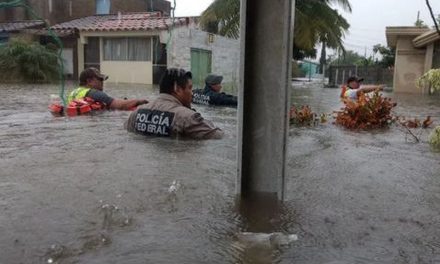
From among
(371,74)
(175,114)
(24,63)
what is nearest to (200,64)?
(24,63)

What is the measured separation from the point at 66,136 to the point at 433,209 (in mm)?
4531

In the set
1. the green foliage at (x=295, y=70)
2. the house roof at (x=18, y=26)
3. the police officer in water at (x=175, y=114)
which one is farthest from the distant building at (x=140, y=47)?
the police officer in water at (x=175, y=114)

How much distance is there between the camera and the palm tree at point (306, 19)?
21312 millimetres

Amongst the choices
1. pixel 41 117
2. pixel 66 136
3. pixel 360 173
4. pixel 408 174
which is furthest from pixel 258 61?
pixel 41 117

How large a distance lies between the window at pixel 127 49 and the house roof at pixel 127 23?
660mm

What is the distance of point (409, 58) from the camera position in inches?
816

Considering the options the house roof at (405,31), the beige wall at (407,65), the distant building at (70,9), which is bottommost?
the beige wall at (407,65)

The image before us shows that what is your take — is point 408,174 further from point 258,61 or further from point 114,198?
point 114,198

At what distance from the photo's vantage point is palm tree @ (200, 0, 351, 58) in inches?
839

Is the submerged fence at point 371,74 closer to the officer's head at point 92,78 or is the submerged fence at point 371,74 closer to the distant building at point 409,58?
the distant building at point 409,58

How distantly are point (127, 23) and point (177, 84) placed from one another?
19.7 m

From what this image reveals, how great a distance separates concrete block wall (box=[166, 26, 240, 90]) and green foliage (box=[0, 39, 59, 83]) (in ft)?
17.4

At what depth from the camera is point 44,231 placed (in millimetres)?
2857

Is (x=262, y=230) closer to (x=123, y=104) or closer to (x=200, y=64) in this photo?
(x=123, y=104)
